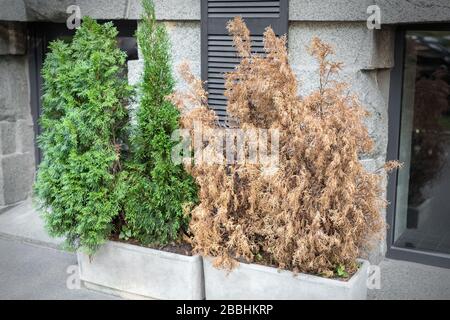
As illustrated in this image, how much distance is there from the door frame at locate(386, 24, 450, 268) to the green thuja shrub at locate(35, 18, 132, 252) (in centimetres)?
237

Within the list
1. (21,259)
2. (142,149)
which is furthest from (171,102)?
(21,259)

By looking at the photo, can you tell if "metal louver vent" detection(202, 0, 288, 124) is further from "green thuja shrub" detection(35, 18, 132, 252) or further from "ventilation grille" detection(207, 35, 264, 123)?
"green thuja shrub" detection(35, 18, 132, 252)

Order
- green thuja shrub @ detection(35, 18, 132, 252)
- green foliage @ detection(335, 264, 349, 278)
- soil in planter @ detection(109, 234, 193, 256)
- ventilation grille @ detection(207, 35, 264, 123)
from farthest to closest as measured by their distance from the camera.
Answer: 1. ventilation grille @ detection(207, 35, 264, 123)
2. soil in planter @ detection(109, 234, 193, 256)
3. green thuja shrub @ detection(35, 18, 132, 252)
4. green foliage @ detection(335, 264, 349, 278)

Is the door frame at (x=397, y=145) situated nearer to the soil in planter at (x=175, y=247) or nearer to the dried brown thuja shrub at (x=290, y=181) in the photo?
the dried brown thuja shrub at (x=290, y=181)

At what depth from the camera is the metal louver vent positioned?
5.24m

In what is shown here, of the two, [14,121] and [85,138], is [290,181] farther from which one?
[14,121]

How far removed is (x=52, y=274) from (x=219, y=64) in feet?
8.22

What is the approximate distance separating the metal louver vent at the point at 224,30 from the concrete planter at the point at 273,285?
4.88ft

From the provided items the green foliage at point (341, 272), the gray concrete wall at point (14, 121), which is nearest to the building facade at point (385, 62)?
the gray concrete wall at point (14, 121)

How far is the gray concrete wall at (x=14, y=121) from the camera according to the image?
22.9 feet

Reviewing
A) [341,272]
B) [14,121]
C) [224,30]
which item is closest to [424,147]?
[341,272]

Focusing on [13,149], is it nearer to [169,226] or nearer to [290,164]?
[169,226]

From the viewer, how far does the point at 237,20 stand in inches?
172

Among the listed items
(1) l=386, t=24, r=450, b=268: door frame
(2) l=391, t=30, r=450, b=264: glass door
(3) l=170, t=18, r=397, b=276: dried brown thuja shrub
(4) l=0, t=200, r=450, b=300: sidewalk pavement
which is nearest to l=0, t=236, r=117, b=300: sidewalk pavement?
(4) l=0, t=200, r=450, b=300: sidewalk pavement
